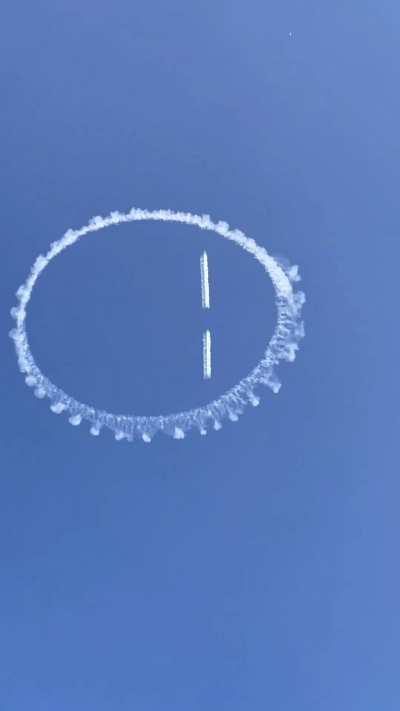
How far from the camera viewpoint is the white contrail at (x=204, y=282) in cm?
110

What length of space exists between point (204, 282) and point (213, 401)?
181 mm

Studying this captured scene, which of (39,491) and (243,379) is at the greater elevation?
(243,379)

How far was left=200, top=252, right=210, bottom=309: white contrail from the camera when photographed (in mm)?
1099

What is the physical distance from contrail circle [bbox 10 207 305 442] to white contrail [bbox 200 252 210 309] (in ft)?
0.15

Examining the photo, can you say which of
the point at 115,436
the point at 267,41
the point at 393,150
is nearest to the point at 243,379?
the point at 115,436

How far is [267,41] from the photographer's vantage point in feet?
3.67

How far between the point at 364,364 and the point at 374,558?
292 mm

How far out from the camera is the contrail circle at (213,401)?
42.6 inches

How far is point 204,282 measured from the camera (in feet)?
3.61

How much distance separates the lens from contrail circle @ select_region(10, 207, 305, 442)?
108 cm

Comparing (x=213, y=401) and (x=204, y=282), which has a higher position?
(x=204, y=282)

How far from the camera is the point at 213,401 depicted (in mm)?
1095

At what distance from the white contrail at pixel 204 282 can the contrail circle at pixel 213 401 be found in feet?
0.15

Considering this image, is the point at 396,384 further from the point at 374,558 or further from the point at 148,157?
the point at 148,157
